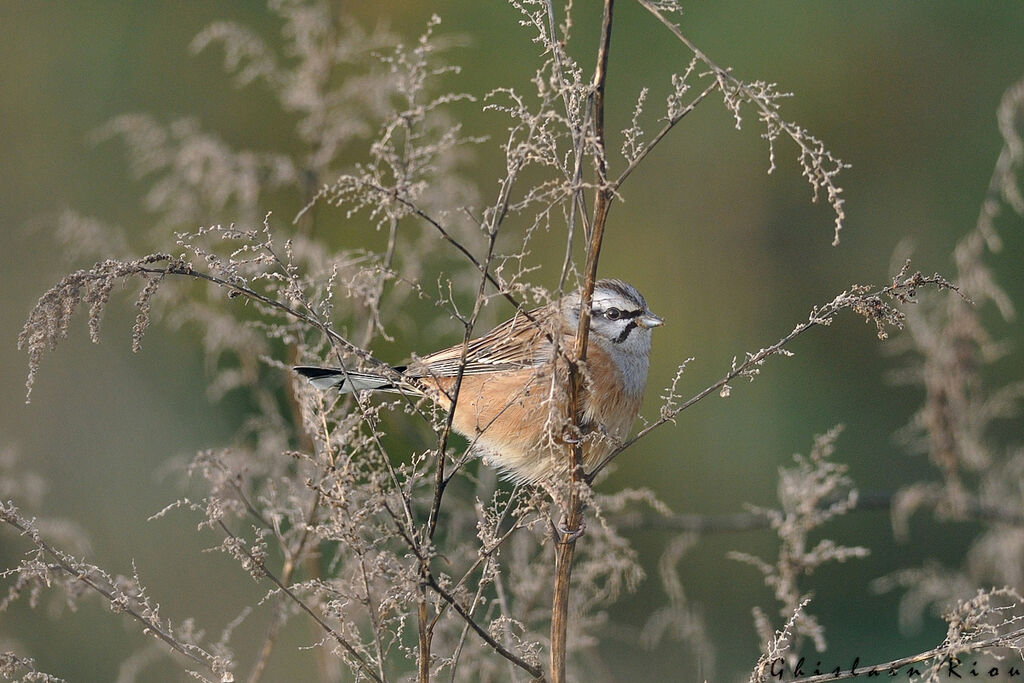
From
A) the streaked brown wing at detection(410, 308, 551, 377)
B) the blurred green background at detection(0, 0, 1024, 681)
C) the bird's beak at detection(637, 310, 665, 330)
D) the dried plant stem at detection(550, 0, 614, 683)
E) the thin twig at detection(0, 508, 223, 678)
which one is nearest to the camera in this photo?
the dried plant stem at detection(550, 0, 614, 683)

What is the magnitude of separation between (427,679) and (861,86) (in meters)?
6.77

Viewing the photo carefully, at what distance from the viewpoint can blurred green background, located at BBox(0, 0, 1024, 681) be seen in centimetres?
683

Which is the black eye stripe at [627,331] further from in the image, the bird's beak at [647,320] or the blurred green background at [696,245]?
the blurred green background at [696,245]

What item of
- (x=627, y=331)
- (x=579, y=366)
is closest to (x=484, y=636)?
(x=579, y=366)

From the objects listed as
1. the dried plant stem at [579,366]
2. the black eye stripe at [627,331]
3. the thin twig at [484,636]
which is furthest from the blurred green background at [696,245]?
the thin twig at [484,636]

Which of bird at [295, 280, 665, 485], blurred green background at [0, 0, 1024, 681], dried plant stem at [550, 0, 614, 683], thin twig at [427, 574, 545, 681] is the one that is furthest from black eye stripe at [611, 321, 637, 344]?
blurred green background at [0, 0, 1024, 681]

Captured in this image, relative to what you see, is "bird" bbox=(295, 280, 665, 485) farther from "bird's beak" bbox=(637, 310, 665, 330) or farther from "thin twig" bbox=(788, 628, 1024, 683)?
"thin twig" bbox=(788, 628, 1024, 683)

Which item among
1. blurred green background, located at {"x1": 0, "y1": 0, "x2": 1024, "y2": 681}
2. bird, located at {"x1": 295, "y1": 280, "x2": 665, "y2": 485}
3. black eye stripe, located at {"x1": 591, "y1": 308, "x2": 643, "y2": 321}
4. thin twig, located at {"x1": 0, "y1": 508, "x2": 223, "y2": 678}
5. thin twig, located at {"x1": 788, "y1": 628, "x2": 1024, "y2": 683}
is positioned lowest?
thin twig, located at {"x1": 788, "y1": 628, "x2": 1024, "y2": 683}

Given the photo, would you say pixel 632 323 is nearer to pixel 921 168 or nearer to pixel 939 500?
pixel 939 500

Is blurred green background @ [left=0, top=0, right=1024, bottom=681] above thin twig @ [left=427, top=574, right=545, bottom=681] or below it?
above

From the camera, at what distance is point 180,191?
4.01m

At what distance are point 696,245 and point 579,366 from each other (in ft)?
18.0

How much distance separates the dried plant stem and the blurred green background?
411 cm

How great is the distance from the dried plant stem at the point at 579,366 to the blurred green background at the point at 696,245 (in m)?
4.11
